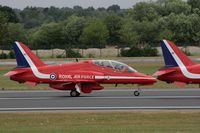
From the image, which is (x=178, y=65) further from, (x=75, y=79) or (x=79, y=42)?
(x=79, y=42)

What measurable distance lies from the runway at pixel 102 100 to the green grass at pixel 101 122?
7.79 ft

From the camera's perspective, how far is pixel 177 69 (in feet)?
98.7

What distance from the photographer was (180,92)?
33.0 meters

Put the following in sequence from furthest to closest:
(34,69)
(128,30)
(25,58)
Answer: (128,30)
(25,58)
(34,69)

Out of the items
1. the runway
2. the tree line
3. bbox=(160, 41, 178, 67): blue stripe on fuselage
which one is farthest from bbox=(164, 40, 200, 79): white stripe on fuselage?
the tree line

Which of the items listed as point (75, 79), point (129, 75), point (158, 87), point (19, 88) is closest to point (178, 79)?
point (129, 75)

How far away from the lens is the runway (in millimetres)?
25625

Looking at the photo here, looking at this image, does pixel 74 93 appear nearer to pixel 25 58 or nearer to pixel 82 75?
pixel 82 75

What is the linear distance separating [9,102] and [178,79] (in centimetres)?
734

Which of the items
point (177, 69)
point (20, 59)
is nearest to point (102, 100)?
point (177, 69)

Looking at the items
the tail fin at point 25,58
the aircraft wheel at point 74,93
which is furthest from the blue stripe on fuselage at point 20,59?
the aircraft wheel at point 74,93

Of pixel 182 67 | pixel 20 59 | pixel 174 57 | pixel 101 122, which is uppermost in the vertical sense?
pixel 174 57

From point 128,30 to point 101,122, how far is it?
81.7 metres

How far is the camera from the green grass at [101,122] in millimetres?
18453
